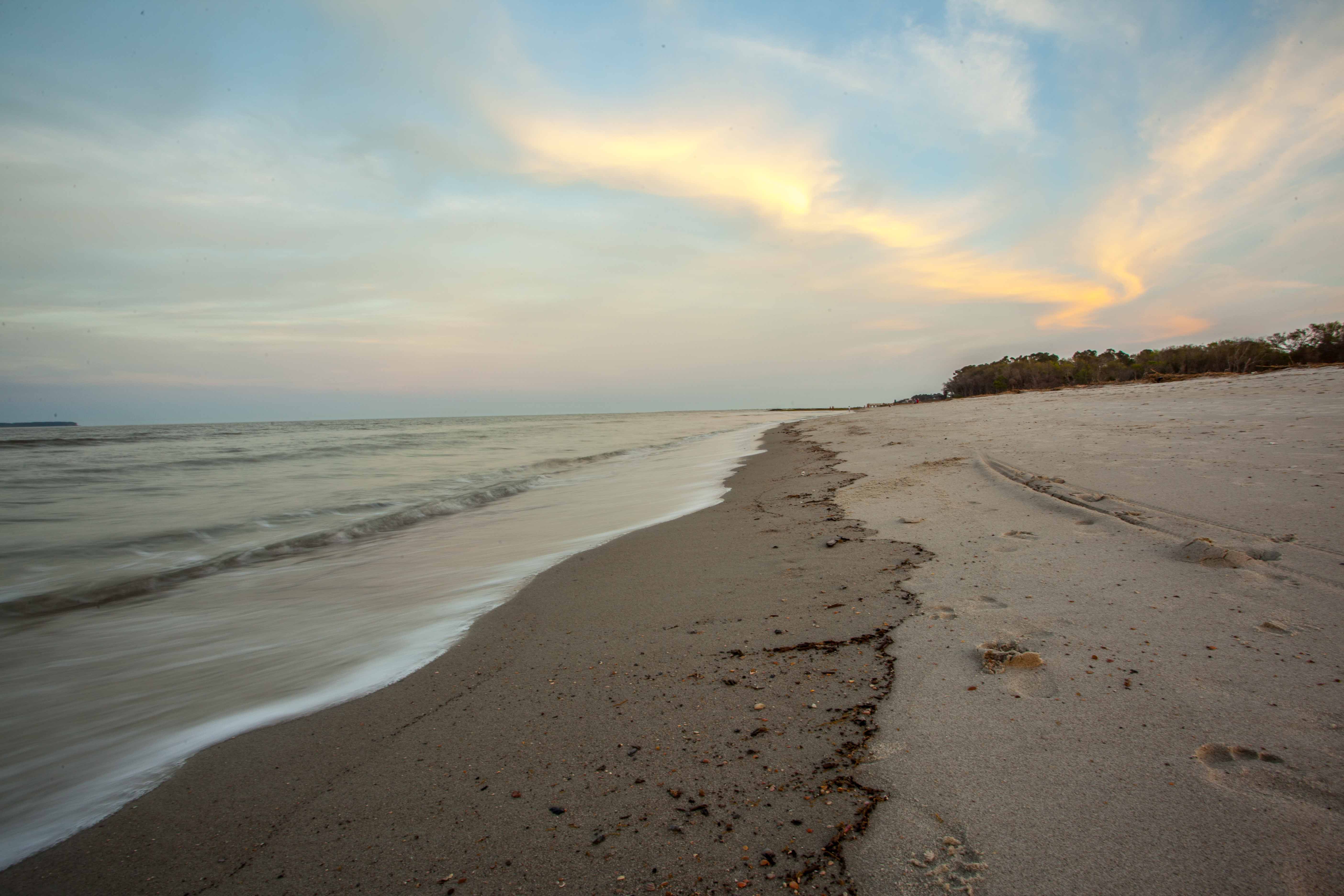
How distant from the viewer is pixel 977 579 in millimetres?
2930

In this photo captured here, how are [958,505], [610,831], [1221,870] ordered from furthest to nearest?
[958,505] → [610,831] → [1221,870]

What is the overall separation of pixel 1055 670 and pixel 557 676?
6.16 ft

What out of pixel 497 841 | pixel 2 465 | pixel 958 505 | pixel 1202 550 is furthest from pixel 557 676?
pixel 2 465

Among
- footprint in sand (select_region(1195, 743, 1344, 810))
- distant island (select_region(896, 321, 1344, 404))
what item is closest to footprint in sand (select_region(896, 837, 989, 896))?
footprint in sand (select_region(1195, 743, 1344, 810))

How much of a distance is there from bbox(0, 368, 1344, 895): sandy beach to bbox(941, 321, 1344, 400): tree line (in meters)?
27.9

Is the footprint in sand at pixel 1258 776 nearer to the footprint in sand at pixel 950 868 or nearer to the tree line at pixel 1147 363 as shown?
the footprint in sand at pixel 950 868

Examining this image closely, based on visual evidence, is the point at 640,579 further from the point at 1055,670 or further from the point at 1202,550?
the point at 1202,550

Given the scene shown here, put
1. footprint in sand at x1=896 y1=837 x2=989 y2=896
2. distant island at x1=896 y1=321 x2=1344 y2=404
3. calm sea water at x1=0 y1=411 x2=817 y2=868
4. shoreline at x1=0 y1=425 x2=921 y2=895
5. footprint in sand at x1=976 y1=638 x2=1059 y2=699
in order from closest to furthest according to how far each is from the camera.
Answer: footprint in sand at x1=896 y1=837 x2=989 y2=896
shoreline at x1=0 y1=425 x2=921 y2=895
footprint in sand at x1=976 y1=638 x2=1059 y2=699
calm sea water at x1=0 y1=411 x2=817 y2=868
distant island at x1=896 y1=321 x2=1344 y2=404

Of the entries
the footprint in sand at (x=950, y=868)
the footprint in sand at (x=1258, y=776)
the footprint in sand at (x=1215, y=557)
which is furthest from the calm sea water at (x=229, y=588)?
the footprint in sand at (x=1215, y=557)

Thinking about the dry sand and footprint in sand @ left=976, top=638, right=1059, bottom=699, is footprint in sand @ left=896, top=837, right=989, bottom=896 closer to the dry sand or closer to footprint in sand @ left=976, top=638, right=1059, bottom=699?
the dry sand

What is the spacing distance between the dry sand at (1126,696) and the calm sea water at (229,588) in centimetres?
237

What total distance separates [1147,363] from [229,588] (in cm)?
4420

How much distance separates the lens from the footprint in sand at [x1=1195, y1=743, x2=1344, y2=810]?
1.25 meters

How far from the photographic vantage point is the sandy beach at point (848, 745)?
1.25 m
